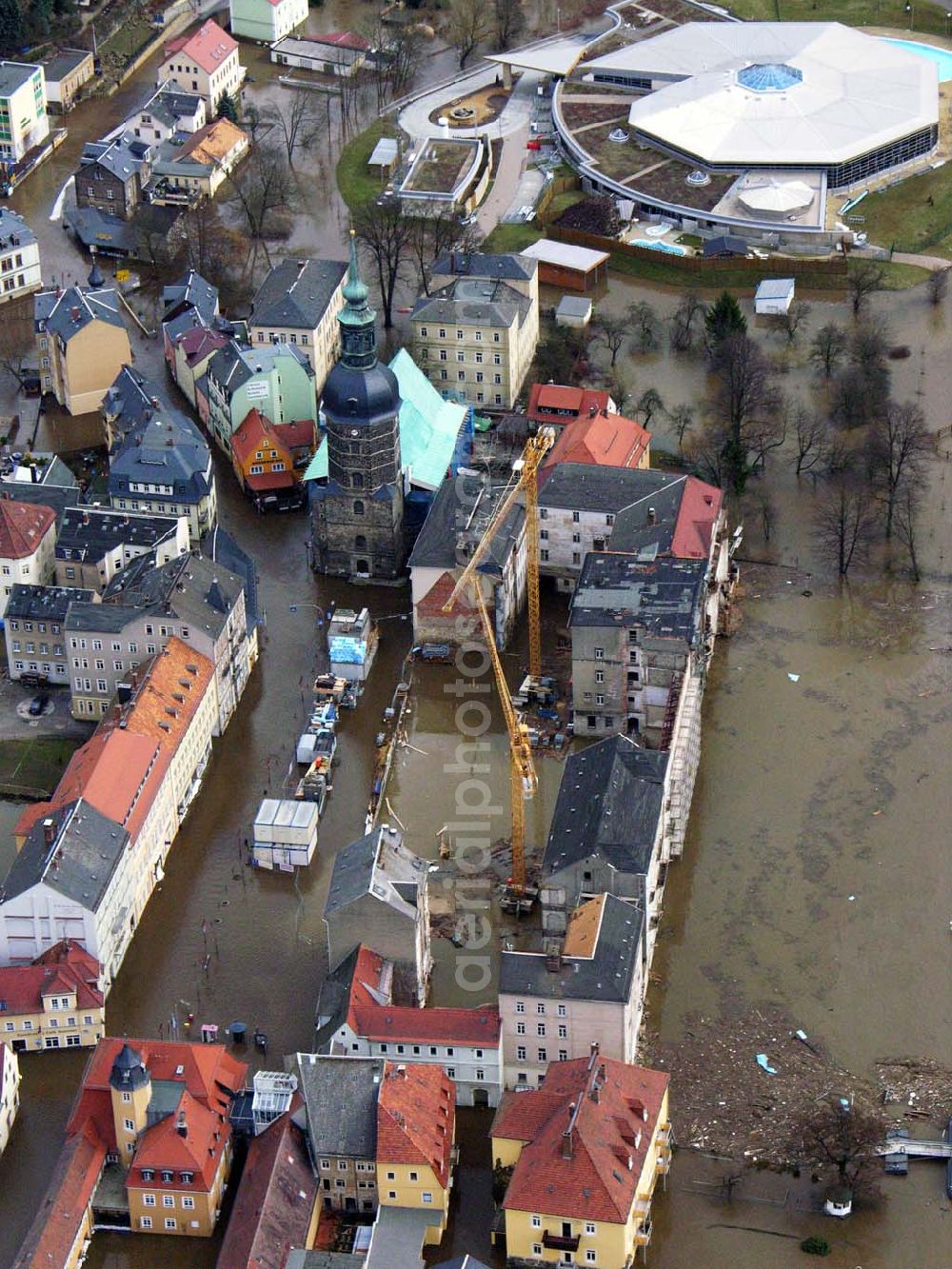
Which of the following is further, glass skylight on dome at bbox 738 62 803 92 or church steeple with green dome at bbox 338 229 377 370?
glass skylight on dome at bbox 738 62 803 92

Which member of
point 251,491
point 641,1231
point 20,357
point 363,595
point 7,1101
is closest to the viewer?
point 641,1231

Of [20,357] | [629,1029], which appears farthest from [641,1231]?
[20,357]

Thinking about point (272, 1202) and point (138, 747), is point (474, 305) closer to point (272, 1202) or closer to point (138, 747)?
point (138, 747)

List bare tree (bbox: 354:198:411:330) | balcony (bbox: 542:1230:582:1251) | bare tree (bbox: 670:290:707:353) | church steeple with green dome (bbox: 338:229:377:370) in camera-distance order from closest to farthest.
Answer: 1. balcony (bbox: 542:1230:582:1251)
2. church steeple with green dome (bbox: 338:229:377:370)
3. bare tree (bbox: 670:290:707:353)
4. bare tree (bbox: 354:198:411:330)

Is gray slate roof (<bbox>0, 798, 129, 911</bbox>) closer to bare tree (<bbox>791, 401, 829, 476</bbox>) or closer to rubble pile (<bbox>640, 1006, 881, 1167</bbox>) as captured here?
rubble pile (<bbox>640, 1006, 881, 1167</bbox>)

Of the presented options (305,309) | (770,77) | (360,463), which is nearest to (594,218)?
(770,77)

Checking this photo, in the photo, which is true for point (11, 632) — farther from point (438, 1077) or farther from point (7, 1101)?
point (438, 1077)

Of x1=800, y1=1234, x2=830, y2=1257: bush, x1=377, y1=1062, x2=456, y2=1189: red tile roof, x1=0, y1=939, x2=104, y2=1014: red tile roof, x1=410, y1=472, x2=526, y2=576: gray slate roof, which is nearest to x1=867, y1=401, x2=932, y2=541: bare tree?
x1=410, y1=472, x2=526, y2=576: gray slate roof

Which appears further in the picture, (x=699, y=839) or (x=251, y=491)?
(x=251, y=491)
